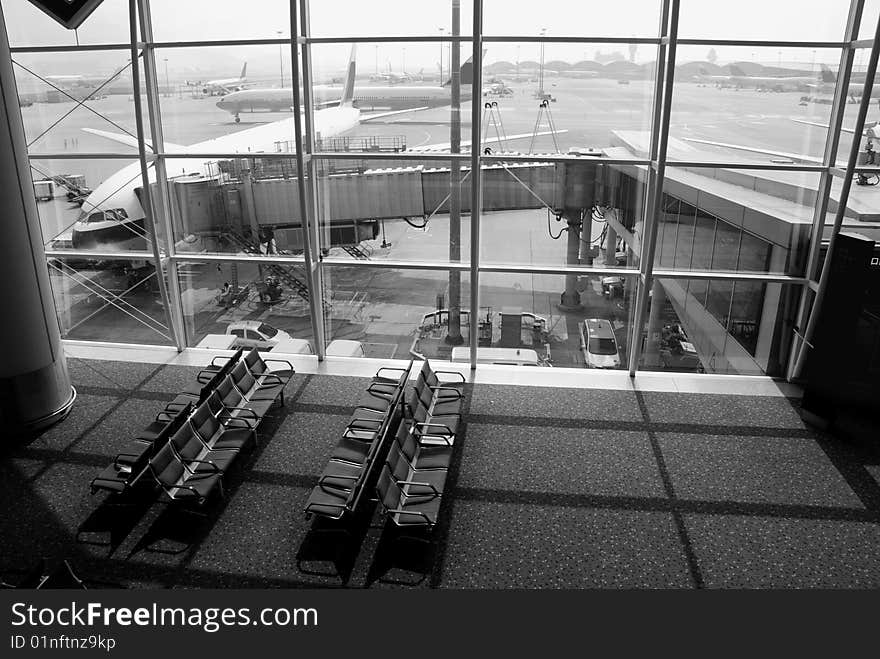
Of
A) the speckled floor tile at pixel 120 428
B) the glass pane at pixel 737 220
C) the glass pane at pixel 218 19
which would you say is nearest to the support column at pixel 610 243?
the glass pane at pixel 737 220

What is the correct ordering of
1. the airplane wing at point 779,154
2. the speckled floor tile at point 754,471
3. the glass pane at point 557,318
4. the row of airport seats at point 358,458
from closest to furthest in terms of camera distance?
the row of airport seats at point 358,458
the speckled floor tile at point 754,471
the airplane wing at point 779,154
the glass pane at point 557,318

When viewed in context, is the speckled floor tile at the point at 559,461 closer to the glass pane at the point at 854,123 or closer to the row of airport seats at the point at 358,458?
the row of airport seats at the point at 358,458

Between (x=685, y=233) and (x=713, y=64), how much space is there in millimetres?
1884

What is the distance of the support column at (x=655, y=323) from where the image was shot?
27.0 ft

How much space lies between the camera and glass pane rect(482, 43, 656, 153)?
24.2ft

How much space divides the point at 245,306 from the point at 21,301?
282cm

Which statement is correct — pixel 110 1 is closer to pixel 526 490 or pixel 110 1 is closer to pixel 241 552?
pixel 241 552

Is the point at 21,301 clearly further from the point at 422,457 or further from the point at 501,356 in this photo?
the point at 501,356

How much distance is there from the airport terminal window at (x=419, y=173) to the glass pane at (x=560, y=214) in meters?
0.03

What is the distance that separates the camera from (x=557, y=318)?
841 centimetres

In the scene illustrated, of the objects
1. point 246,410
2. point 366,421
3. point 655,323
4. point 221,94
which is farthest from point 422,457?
point 221,94

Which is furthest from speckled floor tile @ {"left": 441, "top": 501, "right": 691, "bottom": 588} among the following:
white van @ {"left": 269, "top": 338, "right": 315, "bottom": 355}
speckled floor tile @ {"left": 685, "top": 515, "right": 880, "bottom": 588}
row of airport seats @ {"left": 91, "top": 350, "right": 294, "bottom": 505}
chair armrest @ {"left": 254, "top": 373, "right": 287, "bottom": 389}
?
white van @ {"left": 269, "top": 338, "right": 315, "bottom": 355}

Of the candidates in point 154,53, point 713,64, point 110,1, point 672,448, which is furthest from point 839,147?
point 110,1

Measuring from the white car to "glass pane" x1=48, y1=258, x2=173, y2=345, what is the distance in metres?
0.90
